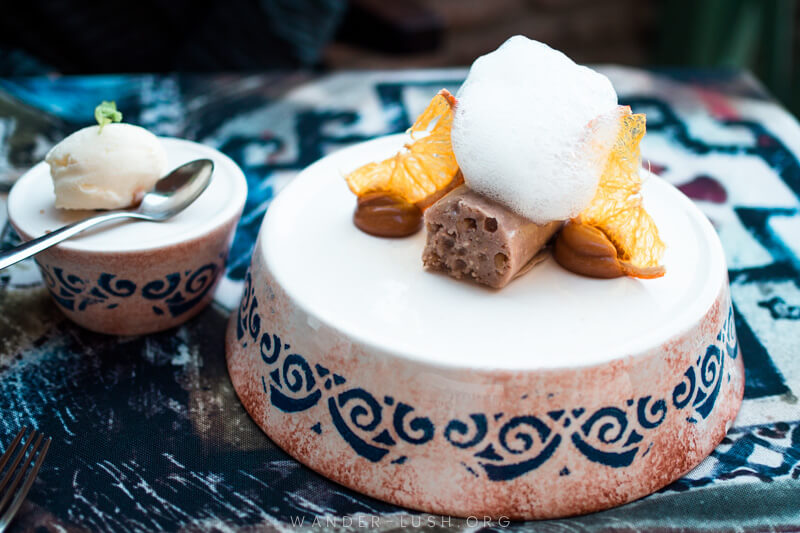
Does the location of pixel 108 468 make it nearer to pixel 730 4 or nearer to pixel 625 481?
pixel 625 481

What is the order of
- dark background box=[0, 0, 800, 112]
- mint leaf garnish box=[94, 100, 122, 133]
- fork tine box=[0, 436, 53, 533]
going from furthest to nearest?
dark background box=[0, 0, 800, 112] → mint leaf garnish box=[94, 100, 122, 133] → fork tine box=[0, 436, 53, 533]

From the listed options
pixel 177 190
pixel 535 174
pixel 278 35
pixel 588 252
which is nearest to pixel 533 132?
pixel 535 174

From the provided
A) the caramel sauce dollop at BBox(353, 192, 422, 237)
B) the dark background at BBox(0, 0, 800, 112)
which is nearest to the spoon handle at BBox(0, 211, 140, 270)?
the caramel sauce dollop at BBox(353, 192, 422, 237)

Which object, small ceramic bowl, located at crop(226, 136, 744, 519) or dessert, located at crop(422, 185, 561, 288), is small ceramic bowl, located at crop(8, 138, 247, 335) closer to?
Result: small ceramic bowl, located at crop(226, 136, 744, 519)

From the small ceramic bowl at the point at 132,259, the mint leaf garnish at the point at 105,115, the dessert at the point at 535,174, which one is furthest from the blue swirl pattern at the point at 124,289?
the dessert at the point at 535,174

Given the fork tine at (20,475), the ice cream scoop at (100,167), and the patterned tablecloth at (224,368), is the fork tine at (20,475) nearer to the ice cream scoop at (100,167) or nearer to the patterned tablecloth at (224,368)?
the patterned tablecloth at (224,368)

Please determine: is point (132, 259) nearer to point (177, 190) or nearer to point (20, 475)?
point (177, 190)

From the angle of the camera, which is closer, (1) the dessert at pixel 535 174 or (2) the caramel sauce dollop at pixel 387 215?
(1) the dessert at pixel 535 174
